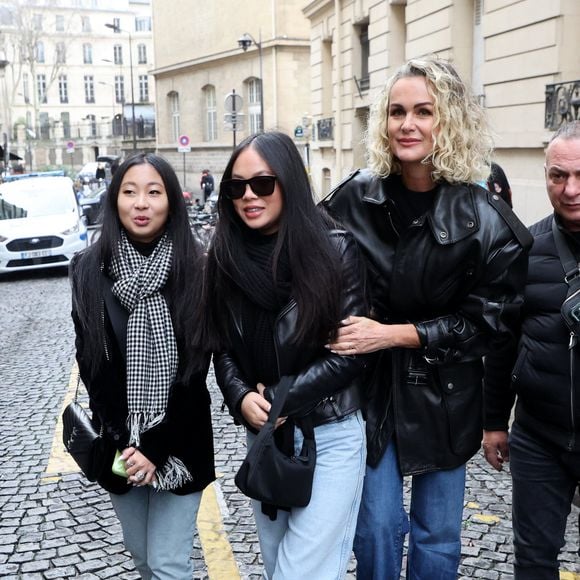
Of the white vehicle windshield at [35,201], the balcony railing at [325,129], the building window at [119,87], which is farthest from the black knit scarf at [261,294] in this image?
the building window at [119,87]

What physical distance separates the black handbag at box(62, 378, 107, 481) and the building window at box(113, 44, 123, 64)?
87.5 metres

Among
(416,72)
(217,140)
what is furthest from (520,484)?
(217,140)

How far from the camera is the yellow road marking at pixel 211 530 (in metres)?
3.53

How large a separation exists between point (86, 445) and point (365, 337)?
1094mm

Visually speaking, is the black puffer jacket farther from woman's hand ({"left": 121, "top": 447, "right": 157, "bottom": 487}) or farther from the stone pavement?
woman's hand ({"left": 121, "top": 447, "right": 157, "bottom": 487})

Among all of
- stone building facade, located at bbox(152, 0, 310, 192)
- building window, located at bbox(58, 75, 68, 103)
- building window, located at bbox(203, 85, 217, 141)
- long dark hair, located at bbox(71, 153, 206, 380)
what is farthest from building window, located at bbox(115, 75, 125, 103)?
long dark hair, located at bbox(71, 153, 206, 380)

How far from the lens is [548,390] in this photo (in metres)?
2.66

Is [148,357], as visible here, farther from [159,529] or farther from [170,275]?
[159,529]

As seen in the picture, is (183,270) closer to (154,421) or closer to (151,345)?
(151,345)

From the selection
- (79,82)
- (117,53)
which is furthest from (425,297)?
(117,53)

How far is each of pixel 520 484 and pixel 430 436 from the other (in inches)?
17.6

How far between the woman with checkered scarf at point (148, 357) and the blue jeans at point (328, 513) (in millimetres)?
452

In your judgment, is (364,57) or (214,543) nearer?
(214,543)

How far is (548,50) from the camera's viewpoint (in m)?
11.2
